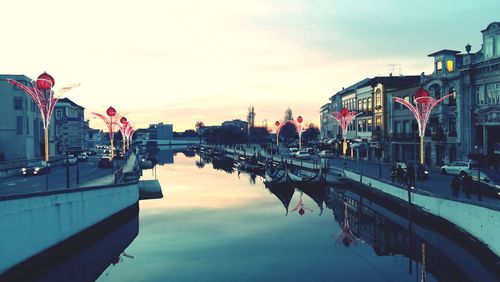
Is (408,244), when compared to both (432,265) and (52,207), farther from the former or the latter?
(52,207)

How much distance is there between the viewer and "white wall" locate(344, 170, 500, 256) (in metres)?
22.2

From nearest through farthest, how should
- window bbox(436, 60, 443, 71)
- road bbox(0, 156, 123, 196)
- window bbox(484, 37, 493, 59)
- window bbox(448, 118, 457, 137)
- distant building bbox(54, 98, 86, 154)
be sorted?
1. road bbox(0, 156, 123, 196)
2. window bbox(484, 37, 493, 59)
3. window bbox(448, 118, 457, 137)
4. window bbox(436, 60, 443, 71)
5. distant building bbox(54, 98, 86, 154)

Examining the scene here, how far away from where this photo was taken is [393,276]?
23.3 meters

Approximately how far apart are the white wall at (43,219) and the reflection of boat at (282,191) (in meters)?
25.9

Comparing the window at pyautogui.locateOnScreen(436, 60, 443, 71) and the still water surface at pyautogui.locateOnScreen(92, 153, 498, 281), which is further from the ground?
the window at pyautogui.locateOnScreen(436, 60, 443, 71)

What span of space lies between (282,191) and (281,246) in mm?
29000

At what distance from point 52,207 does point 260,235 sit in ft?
51.1

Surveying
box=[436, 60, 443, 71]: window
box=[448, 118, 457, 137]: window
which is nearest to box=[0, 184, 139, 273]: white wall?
box=[448, 118, 457, 137]: window

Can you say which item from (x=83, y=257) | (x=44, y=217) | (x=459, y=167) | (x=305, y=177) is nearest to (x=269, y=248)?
(x=83, y=257)

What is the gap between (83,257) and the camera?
26.6 meters

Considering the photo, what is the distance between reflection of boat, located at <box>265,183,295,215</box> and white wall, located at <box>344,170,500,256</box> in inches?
755

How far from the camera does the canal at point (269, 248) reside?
78.0ft

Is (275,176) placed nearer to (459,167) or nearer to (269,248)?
(459,167)

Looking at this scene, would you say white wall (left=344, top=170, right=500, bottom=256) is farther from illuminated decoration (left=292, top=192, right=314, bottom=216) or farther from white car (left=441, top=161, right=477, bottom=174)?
white car (left=441, top=161, right=477, bottom=174)
